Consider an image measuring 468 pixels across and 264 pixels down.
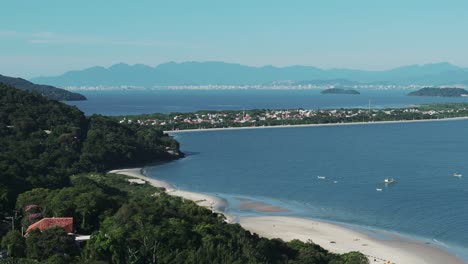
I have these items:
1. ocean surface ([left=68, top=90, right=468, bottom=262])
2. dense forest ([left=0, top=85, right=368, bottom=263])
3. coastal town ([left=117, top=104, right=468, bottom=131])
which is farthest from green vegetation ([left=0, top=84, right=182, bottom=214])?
coastal town ([left=117, top=104, right=468, bottom=131])

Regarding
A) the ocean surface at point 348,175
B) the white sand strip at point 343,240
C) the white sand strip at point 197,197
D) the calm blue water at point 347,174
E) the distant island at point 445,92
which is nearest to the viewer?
the white sand strip at point 343,240

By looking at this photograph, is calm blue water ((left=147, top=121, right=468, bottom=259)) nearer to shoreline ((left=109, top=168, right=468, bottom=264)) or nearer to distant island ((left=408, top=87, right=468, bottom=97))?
shoreline ((left=109, top=168, right=468, bottom=264))

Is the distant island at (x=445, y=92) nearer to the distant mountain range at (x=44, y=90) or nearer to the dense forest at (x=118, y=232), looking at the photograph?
the distant mountain range at (x=44, y=90)

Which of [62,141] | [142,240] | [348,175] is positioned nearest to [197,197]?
[348,175]

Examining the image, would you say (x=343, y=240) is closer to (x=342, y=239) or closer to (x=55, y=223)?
(x=342, y=239)

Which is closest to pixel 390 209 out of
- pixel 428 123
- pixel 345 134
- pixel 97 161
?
pixel 97 161

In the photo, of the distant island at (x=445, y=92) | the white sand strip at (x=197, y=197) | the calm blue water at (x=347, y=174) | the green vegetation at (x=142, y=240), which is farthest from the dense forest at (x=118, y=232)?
the distant island at (x=445, y=92)
